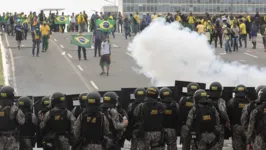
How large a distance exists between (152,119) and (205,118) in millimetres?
1008

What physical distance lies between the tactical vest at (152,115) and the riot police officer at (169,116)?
41cm

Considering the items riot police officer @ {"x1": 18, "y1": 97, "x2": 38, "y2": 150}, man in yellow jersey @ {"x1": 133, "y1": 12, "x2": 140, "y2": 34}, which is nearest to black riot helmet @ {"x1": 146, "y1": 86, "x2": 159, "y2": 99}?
riot police officer @ {"x1": 18, "y1": 97, "x2": 38, "y2": 150}

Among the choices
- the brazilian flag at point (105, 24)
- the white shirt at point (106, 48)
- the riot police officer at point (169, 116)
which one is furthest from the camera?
the brazilian flag at point (105, 24)

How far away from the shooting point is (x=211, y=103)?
10.5 meters

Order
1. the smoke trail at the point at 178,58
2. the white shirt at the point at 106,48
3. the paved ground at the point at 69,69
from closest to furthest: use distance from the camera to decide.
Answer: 1. the smoke trail at the point at 178,58
2. the paved ground at the point at 69,69
3. the white shirt at the point at 106,48

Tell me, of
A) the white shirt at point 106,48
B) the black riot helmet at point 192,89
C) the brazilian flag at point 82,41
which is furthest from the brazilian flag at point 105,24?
the black riot helmet at point 192,89

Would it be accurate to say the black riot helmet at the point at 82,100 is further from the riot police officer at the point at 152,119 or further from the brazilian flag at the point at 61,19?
the brazilian flag at the point at 61,19

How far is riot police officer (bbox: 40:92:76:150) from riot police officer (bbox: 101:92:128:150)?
0.67m

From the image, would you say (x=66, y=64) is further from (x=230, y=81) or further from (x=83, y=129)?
(x=83, y=129)

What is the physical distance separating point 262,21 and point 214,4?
6784 centimetres

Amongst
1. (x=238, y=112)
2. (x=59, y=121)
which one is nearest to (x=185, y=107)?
(x=238, y=112)

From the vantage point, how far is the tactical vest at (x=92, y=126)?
31.8ft

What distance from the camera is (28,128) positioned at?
10539 mm

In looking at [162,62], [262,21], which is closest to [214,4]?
[262,21]
